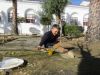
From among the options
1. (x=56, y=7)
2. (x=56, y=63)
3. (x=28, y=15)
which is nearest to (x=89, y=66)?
(x=56, y=63)

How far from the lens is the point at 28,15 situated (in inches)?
1794

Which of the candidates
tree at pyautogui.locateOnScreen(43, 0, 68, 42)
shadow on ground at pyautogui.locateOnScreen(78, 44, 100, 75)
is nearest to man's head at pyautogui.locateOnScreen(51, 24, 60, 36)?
shadow on ground at pyautogui.locateOnScreen(78, 44, 100, 75)

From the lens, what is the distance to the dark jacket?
Result: 10117mm

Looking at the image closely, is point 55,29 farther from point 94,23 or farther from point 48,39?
point 94,23

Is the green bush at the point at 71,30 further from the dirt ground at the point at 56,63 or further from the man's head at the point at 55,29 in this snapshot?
the man's head at the point at 55,29

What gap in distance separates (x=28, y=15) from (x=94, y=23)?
33.3m

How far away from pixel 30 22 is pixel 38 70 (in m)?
36.4

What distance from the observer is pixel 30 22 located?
148 feet

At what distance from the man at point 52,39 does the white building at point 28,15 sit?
3265cm

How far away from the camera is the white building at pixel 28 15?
43.8 metres

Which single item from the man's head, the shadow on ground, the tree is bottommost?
the shadow on ground

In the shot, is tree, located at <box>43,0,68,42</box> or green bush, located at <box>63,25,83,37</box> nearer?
tree, located at <box>43,0,68,42</box>

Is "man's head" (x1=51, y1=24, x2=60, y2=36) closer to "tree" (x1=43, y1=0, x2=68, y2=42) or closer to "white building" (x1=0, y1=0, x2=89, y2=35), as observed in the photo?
"tree" (x1=43, y1=0, x2=68, y2=42)

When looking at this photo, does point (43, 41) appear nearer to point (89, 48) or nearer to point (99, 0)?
→ point (89, 48)
